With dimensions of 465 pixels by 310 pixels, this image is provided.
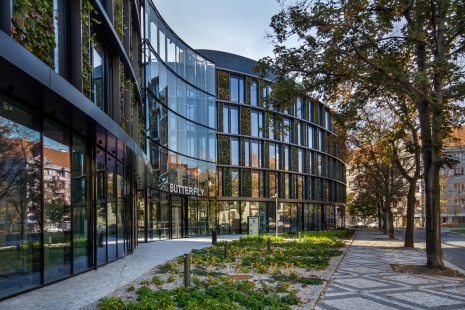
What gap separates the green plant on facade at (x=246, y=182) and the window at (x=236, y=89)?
21.8 ft

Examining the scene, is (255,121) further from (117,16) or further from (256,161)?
(117,16)

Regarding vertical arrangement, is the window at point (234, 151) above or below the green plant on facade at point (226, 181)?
above

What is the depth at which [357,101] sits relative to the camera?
1286 cm

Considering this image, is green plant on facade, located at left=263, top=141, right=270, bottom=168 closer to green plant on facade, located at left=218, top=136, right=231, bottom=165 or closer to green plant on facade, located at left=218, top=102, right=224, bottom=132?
green plant on facade, located at left=218, top=136, right=231, bottom=165

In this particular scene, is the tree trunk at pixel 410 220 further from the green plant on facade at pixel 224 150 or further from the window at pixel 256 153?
the window at pixel 256 153

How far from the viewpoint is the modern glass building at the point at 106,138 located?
888 centimetres

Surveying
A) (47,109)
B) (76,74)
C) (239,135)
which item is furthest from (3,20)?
(239,135)

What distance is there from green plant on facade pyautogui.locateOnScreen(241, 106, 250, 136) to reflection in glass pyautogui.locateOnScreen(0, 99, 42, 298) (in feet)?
107

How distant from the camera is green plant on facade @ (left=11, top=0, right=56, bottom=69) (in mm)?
7935

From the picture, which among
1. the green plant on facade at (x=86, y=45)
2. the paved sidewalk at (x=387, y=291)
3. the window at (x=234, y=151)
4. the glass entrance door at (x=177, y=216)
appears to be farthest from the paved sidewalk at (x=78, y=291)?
the window at (x=234, y=151)

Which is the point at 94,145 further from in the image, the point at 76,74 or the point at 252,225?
the point at 252,225

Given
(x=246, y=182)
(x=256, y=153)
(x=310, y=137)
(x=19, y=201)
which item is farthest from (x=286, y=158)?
(x=19, y=201)

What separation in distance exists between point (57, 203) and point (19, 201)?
1814mm

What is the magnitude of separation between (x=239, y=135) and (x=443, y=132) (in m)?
28.3
